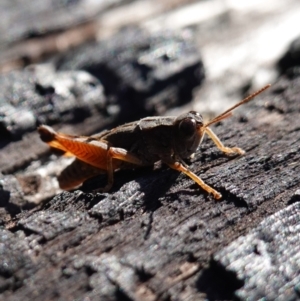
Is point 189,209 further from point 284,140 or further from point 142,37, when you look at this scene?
point 142,37

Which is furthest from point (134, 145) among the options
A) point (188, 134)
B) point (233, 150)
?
point (233, 150)

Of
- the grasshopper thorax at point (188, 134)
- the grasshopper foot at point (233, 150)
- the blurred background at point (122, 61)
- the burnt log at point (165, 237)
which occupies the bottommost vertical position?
the burnt log at point (165, 237)

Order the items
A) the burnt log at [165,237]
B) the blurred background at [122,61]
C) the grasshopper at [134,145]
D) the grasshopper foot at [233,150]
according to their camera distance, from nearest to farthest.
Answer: the burnt log at [165,237], the grasshopper foot at [233,150], the grasshopper at [134,145], the blurred background at [122,61]

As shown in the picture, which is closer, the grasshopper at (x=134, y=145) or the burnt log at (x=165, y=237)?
the burnt log at (x=165, y=237)

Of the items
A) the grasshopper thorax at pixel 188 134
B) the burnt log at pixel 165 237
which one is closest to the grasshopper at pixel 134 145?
the grasshopper thorax at pixel 188 134

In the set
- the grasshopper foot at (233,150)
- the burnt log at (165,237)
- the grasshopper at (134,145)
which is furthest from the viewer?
the grasshopper at (134,145)

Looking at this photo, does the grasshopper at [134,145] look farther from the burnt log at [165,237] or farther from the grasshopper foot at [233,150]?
the burnt log at [165,237]

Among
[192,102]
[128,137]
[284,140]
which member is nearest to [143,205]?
[128,137]
